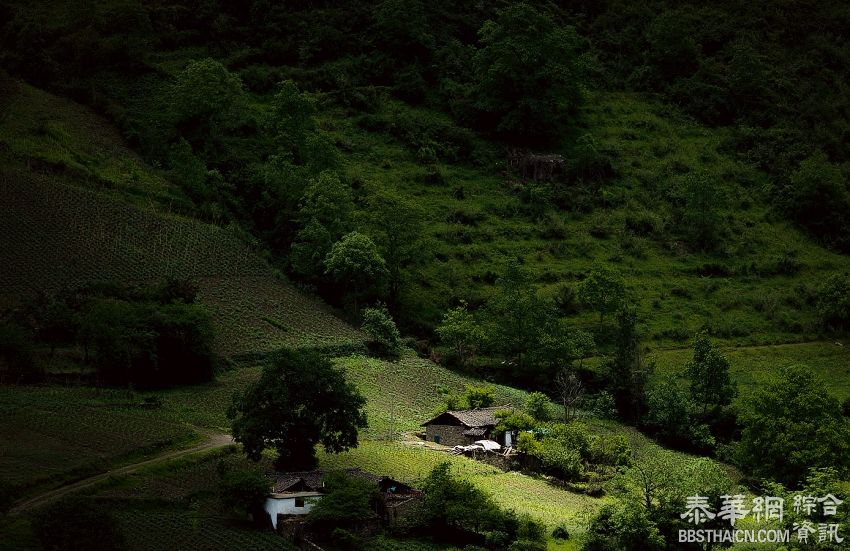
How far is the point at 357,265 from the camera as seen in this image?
90125mm

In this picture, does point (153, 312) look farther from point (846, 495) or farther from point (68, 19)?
point (68, 19)

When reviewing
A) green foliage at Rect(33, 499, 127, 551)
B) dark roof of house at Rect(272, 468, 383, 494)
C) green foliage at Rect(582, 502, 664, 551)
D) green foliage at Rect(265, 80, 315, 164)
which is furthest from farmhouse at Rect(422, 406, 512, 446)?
green foliage at Rect(265, 80, 315, 164)

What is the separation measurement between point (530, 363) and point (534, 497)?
24.3 meters

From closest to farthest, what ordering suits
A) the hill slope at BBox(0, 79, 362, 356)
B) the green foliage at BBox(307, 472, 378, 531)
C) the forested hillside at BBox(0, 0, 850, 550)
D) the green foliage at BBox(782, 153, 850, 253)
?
1. the green foliage at BBox(307, 472, 378, 531)
2. the forested hillside at BBox(0, 0, 850, 550)
3. the hill slope at BBox(0, 79, 362, 356)
4. the green foliage at BBox(782, 153, 850, 253)

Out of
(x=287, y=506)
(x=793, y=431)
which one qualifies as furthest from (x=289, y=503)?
(x=793, y=431)

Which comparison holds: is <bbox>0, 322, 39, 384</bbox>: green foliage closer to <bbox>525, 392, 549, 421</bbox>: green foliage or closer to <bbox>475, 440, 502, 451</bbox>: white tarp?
<bbox>475, 440, 502, 451</bbox>: white tarp

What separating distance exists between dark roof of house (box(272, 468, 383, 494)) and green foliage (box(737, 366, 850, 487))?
24.9 m

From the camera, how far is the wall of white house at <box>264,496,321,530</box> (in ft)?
185

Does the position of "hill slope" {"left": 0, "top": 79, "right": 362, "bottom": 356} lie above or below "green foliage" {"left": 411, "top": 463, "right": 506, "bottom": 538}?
above

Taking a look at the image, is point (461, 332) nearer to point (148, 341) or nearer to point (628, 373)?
A: point (628, 373)

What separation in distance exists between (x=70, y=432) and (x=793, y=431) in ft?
131

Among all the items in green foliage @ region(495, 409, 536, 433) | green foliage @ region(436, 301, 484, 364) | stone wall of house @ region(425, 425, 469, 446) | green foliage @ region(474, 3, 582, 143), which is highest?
green foliage @ region(474, 3, 582, 143)

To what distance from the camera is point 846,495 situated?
183 feet

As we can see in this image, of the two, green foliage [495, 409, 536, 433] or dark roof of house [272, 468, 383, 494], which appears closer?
dark roof of house [272, 468, 383, 494]
